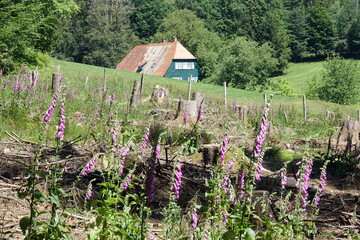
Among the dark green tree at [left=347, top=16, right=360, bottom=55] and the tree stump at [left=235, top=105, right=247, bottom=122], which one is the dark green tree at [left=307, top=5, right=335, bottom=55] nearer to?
the dark green tree at [left=347, top=16, right=360, bottom=55]

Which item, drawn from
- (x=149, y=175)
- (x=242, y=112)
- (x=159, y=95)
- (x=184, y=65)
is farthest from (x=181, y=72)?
(x=149, y=175)

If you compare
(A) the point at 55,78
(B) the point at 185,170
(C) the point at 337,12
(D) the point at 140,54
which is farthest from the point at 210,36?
(B) the point at 185,170

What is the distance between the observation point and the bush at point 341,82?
46162 millimetres

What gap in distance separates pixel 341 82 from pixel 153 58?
28.5 m

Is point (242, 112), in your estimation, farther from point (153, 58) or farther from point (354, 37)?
point (354, 37)

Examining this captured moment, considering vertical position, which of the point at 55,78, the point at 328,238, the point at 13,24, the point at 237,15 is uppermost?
the point at 237,15

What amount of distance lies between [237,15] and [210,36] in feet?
71.7

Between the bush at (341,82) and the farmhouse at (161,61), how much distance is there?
22.0 m

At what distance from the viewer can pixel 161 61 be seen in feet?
221

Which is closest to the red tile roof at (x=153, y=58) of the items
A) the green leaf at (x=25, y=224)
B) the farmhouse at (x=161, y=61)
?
the farmhouse at (x=161, y=61)

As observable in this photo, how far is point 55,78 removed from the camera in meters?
13.2

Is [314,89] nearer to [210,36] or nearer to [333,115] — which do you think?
[333,115]

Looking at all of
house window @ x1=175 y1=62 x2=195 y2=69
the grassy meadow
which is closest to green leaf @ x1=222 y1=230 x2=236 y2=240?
the grassy meadow

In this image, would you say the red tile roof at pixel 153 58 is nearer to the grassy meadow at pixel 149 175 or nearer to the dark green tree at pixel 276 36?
the dark green tree at pixel 276 36
